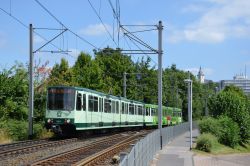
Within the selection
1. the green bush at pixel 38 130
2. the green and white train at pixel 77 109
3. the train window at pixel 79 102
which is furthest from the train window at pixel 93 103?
the green bush at pixel 38 130

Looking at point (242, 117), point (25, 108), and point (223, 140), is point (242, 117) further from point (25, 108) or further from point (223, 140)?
point (25, 108)

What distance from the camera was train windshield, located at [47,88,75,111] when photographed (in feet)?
105

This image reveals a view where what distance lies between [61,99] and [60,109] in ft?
1.96

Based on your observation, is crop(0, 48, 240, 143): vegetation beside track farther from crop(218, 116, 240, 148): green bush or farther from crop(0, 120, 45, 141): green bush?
crop(218, 116, 240, 148): green bush

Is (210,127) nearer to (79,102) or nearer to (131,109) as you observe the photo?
(131,109)

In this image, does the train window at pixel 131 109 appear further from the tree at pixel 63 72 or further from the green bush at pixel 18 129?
the green bush at pixel 18 129

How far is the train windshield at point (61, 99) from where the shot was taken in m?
32.0

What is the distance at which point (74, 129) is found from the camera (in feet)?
107

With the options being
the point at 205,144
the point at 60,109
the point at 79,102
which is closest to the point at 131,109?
the point at 205,144

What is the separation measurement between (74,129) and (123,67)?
55.6 metres

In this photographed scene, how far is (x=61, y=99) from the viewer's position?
32219 mm

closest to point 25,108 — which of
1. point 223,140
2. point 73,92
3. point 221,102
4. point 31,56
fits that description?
point 31,56

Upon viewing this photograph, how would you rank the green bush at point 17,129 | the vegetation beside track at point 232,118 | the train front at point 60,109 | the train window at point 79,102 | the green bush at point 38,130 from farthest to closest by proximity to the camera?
1. the vegetation beside track at point 232,118
2. the green bush at point 38,130
3. the green bush at point 17,129
4. the train window at point 79,102
5. the train front at point 60,109

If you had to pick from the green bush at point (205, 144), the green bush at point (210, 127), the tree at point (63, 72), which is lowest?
the green bush at point (205, 144)
